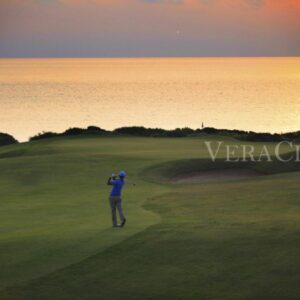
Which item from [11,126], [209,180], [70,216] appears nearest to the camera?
[70,216]

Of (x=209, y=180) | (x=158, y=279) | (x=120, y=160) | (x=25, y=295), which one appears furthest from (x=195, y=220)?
(x=120, y=160)

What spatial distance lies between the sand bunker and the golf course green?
5.81 feet

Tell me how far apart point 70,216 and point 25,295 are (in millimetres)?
10303

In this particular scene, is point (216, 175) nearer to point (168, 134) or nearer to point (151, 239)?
point (151, 239)

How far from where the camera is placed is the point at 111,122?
140750 mm

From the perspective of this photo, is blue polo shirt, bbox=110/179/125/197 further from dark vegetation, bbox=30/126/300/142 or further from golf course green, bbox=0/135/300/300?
dark vegetation, bbox=30/126/300/142

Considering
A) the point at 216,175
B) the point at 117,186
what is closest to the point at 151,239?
the point at 117,186

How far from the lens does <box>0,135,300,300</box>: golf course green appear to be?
1728cm

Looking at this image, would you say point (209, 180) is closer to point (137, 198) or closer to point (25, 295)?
point (137, 198)

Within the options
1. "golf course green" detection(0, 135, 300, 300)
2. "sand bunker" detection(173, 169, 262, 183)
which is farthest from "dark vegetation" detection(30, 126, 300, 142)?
"golf course green" detection(0, 135, 300, 300)

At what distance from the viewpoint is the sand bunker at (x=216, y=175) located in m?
41.3

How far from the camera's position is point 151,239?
69.3 feet

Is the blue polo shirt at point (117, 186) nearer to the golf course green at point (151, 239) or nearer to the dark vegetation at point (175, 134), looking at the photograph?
the golf course green at point (151, 239)

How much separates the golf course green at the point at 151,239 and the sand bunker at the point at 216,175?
1772 mm
